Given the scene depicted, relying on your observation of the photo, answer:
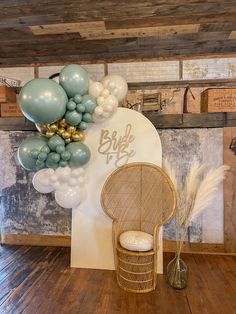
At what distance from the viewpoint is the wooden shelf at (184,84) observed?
3.01 m

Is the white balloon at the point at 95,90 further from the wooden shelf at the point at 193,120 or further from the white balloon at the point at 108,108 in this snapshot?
the wooden shelf at the point at 193,120

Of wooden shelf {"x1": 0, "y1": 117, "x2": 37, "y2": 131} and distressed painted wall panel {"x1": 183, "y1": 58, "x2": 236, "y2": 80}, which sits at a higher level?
distressed painted wall panel {"x1": 183, "y1": 58, "x2": 236, "y2": 80}

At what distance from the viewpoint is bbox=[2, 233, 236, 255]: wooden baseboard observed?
2.92m

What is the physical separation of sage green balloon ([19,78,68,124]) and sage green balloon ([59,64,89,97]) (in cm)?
9

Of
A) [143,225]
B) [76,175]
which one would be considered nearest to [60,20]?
[76,175]

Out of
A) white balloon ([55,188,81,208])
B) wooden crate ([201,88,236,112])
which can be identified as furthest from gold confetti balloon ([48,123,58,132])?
wooden crate ([201,88,236,112])

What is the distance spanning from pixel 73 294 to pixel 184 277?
3.14 feet

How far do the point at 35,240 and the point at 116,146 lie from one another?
5.42ft

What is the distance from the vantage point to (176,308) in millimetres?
1894

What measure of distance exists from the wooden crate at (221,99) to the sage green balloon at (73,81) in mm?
1426

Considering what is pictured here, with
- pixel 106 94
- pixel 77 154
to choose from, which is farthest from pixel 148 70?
pixel 77 154

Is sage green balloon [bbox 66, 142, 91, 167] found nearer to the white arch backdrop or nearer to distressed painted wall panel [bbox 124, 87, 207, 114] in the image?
the white arch backdrop

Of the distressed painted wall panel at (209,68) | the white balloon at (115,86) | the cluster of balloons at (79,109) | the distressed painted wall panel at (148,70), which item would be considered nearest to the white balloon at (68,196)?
the cluster of balloons at (79,109)

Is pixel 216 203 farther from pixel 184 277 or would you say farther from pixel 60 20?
pixel 60 20
